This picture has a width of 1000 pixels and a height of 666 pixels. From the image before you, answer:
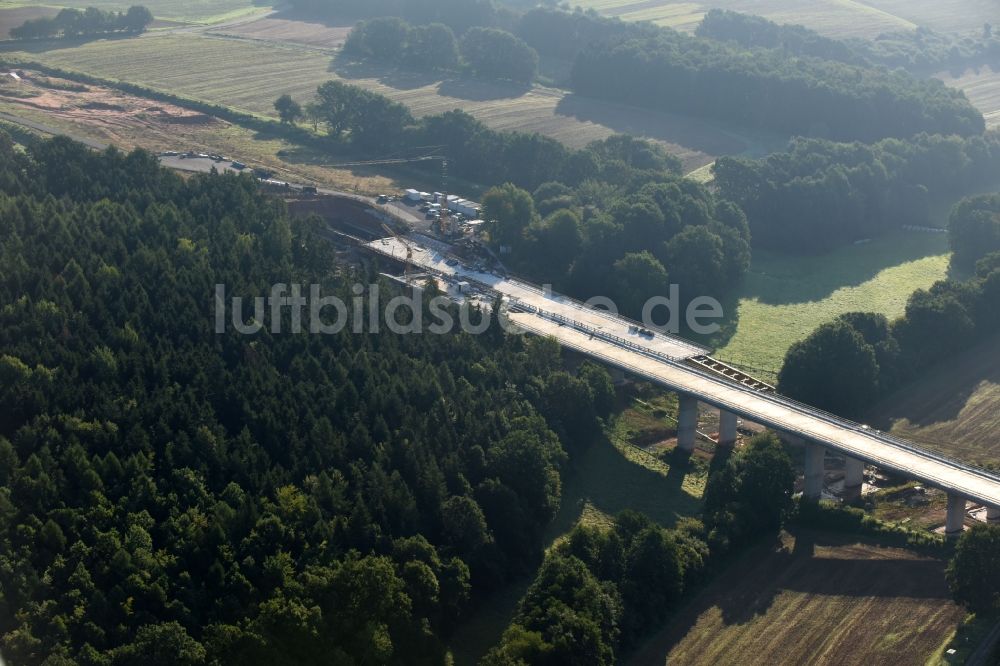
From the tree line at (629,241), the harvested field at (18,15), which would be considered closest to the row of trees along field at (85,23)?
the harvested field at (18,15)

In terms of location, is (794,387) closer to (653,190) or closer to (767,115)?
(653,190)

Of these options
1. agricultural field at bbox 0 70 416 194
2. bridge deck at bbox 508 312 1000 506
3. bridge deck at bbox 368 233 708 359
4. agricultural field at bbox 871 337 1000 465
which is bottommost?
agricultural field at bbox 871 337 1000 465


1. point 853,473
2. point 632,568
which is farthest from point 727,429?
point 632,568

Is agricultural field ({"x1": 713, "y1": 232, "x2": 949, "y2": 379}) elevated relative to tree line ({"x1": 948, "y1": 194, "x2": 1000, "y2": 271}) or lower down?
lower down

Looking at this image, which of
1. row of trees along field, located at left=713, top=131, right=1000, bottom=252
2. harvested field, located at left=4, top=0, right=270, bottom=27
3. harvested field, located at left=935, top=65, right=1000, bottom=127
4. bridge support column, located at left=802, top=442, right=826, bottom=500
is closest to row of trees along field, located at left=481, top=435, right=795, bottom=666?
bridge support column, located at left=802, top=442, right=826, bottom=500

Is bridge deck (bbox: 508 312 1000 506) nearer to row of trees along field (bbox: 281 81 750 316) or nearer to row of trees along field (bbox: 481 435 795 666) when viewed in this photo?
row of trees along field (bbox: 481 435 795 666)

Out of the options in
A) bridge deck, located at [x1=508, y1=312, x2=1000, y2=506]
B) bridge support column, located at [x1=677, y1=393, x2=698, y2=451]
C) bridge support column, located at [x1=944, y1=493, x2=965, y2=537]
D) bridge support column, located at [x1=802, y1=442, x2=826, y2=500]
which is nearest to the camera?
bridge support column, located at [x1=944, y1=493, x2=965, y2=537]

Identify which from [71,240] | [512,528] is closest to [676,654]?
[512,528]

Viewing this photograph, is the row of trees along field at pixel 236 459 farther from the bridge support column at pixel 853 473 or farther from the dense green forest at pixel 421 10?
the dense green forest at pixel 421 10
